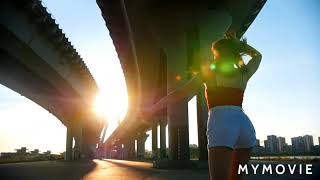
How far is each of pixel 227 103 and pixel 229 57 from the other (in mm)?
448

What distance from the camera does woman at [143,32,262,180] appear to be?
3070 millimetres

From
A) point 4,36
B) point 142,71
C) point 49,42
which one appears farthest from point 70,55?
point 4,36

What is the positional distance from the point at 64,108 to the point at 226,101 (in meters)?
65.6

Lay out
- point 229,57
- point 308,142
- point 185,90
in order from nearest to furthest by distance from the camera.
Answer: point 229,57 < point 185,90 < point 308,142

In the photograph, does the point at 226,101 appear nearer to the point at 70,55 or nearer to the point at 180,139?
the point at 180,139

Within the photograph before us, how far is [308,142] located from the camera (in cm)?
9312

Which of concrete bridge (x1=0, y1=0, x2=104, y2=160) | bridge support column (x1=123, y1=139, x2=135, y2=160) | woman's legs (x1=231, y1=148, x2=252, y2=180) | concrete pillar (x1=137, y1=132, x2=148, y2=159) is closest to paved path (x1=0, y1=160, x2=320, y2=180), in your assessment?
concrete bridge (x1=0, y1=0, x2=104, y2=160)

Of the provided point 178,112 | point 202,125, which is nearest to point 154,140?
point 202,125

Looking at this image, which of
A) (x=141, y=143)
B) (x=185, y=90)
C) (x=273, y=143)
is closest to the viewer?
(x=185, y=90)

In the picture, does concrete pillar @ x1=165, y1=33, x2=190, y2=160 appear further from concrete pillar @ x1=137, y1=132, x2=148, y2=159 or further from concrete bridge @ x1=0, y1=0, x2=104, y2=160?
concrete pillar @ x1=137, y1=132, x2=148, y2=159

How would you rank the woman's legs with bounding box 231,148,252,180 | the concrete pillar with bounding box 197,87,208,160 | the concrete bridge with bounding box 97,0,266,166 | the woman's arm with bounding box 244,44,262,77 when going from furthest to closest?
the concrete pillar with bounding box 197,87,208,160 → the concrete bridge with bounding box 97,0,266,166 → the woman's arm with bounding box 244,44,262,77 → the woman's legs with bounding box 231,148,252,180

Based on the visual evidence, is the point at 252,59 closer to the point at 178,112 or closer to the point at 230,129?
the point at 230,129

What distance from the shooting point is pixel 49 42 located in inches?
1312

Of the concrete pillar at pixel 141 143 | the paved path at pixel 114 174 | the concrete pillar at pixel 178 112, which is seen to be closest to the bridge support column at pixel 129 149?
the concrete pillar at pixel 141 143
